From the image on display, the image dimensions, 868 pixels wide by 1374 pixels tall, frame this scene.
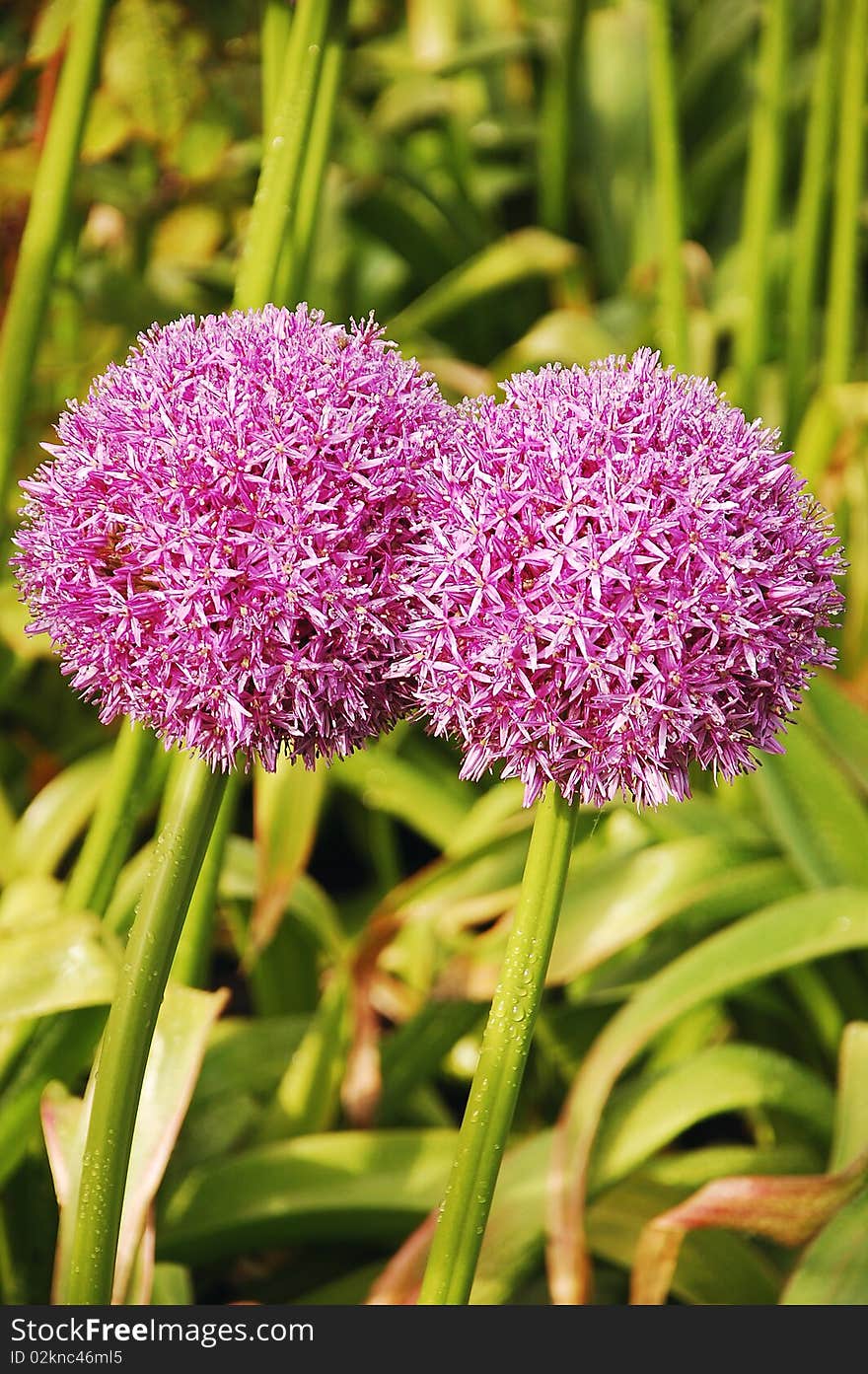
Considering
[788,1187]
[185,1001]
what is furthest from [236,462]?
[788,1187]

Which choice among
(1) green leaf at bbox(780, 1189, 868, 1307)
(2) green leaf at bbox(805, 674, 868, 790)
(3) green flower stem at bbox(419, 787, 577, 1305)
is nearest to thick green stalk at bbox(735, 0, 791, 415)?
(2) green leaf at bbox(805, 674, 868, 790)

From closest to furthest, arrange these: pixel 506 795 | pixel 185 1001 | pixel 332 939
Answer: pixel 185 1001 < pixel 332 939 < pixel 506 795

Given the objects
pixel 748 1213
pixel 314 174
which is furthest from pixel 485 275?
pixel 748 1213

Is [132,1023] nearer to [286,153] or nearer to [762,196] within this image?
[286,153]

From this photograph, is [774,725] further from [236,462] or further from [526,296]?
[526,296]

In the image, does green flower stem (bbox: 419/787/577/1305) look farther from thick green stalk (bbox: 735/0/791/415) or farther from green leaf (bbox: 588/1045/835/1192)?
thick green stalk (bbox: 735/0/791/415)
